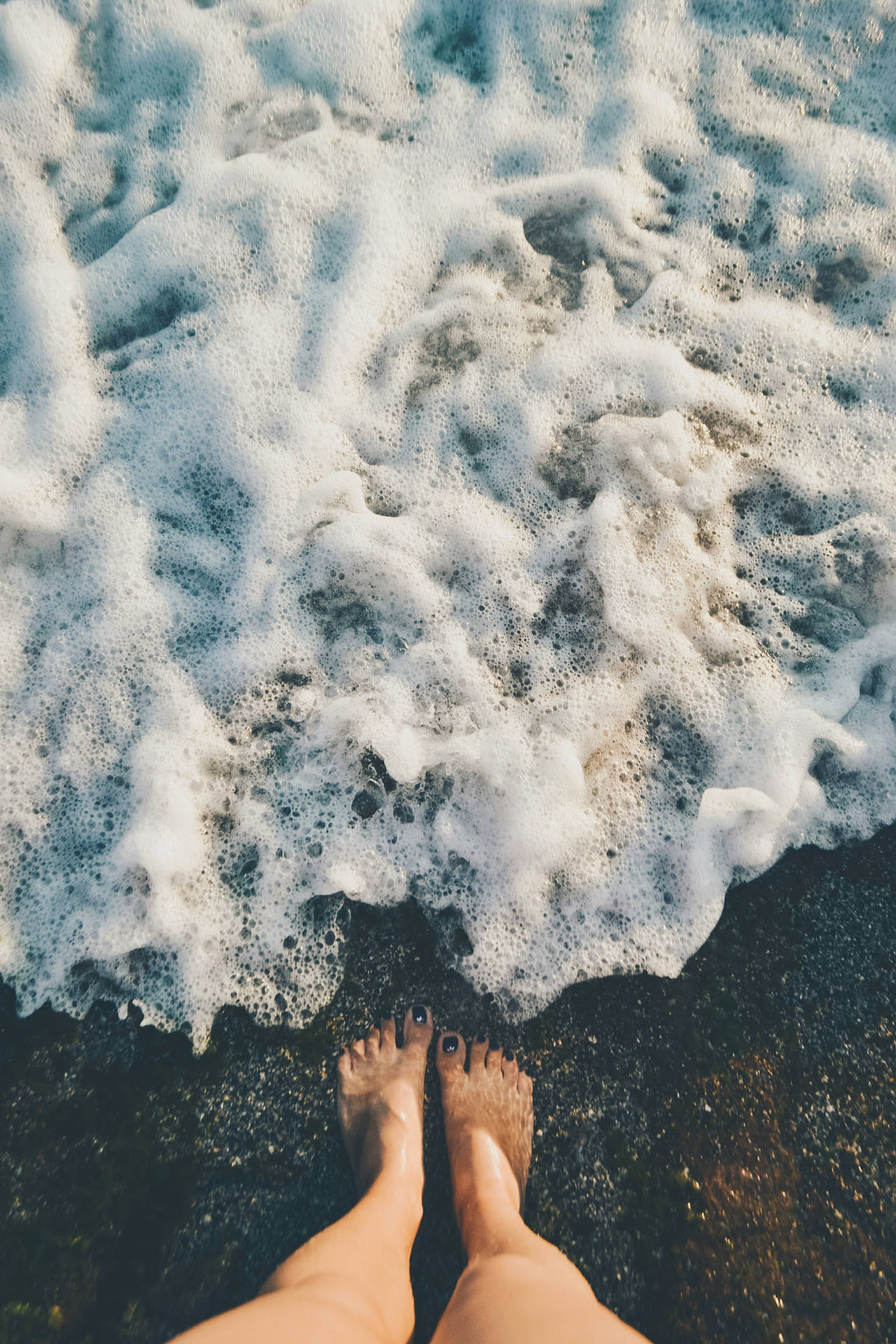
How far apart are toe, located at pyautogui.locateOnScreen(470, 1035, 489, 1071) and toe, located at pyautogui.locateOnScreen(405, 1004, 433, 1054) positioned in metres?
0.12

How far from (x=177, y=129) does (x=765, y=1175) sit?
391cm

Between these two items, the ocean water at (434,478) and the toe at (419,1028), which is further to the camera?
the ocean water at (434,478)

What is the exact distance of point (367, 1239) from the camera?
150cm

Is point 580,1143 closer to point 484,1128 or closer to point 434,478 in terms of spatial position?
point 484,1128

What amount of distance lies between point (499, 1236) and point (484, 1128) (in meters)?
0.21

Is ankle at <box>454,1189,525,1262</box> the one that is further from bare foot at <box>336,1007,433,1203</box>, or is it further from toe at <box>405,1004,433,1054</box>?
toe at <box>405,1004,433,1054</box>

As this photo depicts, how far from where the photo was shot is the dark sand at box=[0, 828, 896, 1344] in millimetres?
1524

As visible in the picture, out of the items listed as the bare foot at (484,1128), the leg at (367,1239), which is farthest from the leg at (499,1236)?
the leg at (367,1239)

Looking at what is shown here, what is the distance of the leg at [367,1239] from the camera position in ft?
4.12

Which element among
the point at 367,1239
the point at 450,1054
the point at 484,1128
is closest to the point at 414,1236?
the point at 367,1239

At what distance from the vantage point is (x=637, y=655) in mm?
2078

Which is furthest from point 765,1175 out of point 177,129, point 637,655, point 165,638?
point 177,129

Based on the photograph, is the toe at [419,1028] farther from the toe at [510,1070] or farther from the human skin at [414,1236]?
the toe at [510,1070]

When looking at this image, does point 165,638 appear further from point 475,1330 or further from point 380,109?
point 380,109
